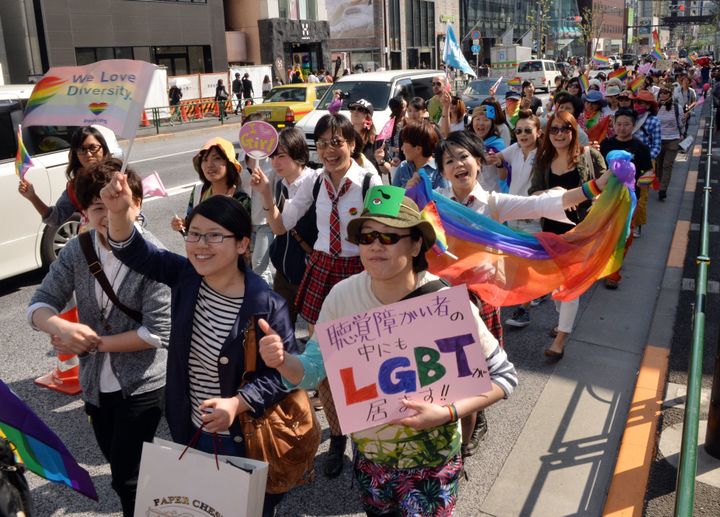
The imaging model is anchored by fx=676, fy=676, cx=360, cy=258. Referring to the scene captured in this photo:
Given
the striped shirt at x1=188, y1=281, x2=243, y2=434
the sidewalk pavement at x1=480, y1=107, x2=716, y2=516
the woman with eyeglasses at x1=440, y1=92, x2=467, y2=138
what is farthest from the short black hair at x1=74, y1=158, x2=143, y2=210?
the woman with eyeglasses at x1=440, y1=92, x2=467, y2=138

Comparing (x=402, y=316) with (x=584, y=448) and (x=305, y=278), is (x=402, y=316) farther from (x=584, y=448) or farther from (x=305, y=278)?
(x=584, y=448)

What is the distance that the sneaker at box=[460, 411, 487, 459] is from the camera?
4.08 metres

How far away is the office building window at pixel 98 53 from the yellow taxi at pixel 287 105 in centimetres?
1165

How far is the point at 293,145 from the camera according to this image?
4.57m

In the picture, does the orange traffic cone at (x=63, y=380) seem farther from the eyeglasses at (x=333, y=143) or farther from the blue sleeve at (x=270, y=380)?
the blue sleeve at (x=270, y=380)

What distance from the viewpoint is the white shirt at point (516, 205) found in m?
3.94

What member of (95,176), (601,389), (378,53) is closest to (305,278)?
(95,176)

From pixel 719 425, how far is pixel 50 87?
4.28m

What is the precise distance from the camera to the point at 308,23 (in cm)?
4097

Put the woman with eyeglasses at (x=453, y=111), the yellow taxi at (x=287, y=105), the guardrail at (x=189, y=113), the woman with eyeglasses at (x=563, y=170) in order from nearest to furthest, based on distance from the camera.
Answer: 1. the woman with eyeglasses at (x=563, y=170)
2. the woman with eyeglasses at (x=453, y=111)
3. the yellow taxi at (x=287, y=105)
4. the guardrail at (x=189, y=113)

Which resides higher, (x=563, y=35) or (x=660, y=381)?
(x=563, y=35)

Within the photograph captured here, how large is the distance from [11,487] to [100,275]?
1.20 m

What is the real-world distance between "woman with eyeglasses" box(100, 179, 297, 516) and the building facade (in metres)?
23.0

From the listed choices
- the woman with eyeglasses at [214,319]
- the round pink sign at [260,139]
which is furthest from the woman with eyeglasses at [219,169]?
the woman with eyeglasses at [214,319]
